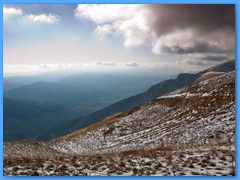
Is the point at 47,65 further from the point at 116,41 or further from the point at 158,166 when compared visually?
the point at 158,166

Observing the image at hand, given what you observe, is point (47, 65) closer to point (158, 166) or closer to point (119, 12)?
point (119, 12)

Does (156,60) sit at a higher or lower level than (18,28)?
lower

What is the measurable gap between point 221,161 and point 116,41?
8716mm

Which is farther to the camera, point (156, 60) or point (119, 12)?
point (156, 60)

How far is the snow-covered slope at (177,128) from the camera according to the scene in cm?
1760

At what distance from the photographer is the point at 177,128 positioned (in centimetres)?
2256

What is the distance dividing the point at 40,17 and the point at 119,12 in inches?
171

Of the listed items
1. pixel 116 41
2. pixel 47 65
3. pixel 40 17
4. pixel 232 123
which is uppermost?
pixel 40 17

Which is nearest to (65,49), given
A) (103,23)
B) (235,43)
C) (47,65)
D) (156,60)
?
(47,65)

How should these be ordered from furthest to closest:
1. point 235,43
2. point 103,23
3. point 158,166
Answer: point 103,23 → point 235,43 → point 158,166

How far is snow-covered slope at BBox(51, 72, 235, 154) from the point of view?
693 inches

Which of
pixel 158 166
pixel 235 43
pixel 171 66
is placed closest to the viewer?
pixel 158 166

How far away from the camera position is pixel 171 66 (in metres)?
18.4

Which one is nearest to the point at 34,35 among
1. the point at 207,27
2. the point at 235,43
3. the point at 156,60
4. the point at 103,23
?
the point at 103,23
